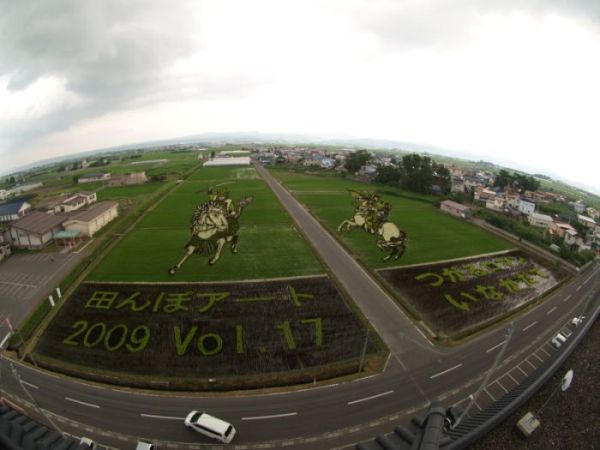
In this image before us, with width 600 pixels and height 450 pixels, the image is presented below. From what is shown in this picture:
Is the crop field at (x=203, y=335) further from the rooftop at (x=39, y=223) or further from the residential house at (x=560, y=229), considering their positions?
the residential house at (x=560, y=229)

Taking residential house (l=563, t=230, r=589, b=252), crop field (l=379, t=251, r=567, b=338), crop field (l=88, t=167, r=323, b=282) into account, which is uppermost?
crop field (l=88, t=167, r=323, b=282)

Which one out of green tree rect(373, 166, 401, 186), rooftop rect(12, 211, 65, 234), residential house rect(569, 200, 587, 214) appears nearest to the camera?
rooftop rect(12, 211, 65, 234)

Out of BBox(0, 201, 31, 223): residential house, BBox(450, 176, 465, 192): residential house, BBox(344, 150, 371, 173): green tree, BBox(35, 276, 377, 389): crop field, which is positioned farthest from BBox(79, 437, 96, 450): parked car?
BBox(344, 150, 371, 173): green tree

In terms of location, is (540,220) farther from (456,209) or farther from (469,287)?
(469,287)

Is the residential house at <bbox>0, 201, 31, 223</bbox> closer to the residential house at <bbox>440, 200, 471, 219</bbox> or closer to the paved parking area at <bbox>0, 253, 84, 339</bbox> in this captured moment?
the paved parking area at <bbox>0, 253, 84, 339</bbox>

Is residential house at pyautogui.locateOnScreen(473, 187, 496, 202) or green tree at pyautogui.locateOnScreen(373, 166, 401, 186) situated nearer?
residential house at pyautogui.locateOnScreen(473, 187, 496, 202)
